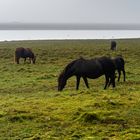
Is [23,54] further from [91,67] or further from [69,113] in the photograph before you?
[69,113]

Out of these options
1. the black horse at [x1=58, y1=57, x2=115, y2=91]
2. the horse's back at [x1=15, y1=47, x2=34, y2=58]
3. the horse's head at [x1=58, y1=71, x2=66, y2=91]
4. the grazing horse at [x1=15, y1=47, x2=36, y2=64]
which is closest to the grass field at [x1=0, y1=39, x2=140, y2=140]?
the horse's head at [x1=58, y1=71, x2=66, y2=91]

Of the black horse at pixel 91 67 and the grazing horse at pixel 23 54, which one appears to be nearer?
the black horse at pixel 91 67

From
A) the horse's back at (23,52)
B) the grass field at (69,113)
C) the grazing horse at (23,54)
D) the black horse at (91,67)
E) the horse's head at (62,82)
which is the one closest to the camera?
the grass field at (69,113)

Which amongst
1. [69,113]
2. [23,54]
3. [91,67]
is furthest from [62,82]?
[23,54]

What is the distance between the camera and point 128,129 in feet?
39.4

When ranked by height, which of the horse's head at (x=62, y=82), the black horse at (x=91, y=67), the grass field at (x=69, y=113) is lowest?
the grass field at (x=69, y=113)

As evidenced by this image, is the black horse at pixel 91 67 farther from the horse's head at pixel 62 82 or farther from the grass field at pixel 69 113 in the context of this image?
the grass field at pixel 69 113

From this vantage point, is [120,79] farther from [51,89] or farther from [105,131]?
[105,131]

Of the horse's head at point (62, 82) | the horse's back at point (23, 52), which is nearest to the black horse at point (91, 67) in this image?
the horse's head at point (62, 82)

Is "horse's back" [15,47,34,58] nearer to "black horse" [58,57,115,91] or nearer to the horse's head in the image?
the horse's head

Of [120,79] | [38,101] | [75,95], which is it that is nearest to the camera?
[38,101]

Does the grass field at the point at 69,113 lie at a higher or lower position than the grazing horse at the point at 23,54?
lower

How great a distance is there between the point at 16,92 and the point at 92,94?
4460 millimetres

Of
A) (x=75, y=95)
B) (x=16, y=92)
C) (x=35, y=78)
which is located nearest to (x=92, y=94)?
(x=75, y=95)
